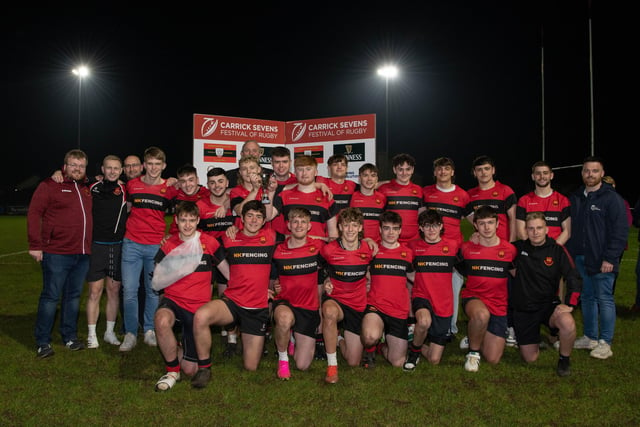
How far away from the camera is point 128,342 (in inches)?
240

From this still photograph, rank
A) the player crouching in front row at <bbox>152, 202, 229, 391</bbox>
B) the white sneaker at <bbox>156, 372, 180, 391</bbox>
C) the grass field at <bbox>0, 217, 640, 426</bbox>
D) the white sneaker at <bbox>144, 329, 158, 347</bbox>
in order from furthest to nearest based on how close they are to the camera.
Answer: the white sneaker at <bbox>144, 329, 158, 347</bbox>, the player crouching in front row at <bbox>152, 202, 229, 391</bbox>, the white sneaker at <bbox>156, 372, 180, 391</bbox>, the grass field at <bbox>0, 217, 640, 426</bbox>

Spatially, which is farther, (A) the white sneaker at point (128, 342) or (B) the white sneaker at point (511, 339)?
(B) the white sneaker at point (511, 339)

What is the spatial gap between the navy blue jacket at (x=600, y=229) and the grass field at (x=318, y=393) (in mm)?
1139

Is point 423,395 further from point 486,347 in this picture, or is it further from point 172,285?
point 172,285

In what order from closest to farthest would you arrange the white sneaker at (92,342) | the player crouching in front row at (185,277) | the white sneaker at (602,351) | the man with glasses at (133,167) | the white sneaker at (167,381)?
the white sneaker at (167,381) → the player crouching in front row at (185,277) → the white sneaker at (602,351) → the white sneaker at (92,342) → the man with glasses at (133,167)

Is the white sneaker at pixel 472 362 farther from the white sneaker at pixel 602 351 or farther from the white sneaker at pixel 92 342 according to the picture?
the white sneaker at pixel 92 342

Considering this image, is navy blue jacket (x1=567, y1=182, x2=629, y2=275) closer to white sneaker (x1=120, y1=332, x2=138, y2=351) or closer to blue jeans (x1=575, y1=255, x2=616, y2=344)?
blue jeans (x1=575, y1=255, x2=616, y2=344)

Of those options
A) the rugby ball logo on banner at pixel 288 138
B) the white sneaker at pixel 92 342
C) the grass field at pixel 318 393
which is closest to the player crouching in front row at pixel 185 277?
the grass field at pixel 318 393

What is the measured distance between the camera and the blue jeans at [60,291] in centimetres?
587

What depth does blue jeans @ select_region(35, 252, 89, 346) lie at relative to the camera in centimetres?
587

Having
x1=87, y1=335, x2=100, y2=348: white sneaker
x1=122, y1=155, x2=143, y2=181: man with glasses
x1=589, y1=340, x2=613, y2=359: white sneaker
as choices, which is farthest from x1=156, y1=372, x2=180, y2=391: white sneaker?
x1=589, y1=340, x2=613, y2=359: white sneaker

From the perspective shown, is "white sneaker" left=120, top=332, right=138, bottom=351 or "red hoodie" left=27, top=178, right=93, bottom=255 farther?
"white sneaker" left=120, top=332, right=138, bottom=351

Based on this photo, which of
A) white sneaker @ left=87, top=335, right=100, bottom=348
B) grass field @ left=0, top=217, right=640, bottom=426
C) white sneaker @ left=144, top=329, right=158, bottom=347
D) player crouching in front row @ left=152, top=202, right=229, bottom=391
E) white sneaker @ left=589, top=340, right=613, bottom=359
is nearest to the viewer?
grass field @ left=0, top=217, right=640, bottom=426

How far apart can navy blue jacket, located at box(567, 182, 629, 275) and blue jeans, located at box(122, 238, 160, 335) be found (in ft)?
17.6
